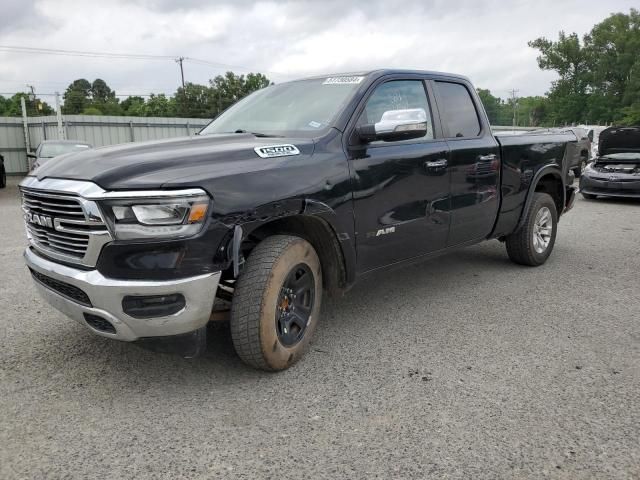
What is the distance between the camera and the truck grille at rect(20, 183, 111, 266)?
8.96ft

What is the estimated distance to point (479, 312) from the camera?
177 inches

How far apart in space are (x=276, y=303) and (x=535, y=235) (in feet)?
12.3

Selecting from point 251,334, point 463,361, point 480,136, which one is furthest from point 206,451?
point 480,136

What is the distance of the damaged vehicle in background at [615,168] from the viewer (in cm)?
1185

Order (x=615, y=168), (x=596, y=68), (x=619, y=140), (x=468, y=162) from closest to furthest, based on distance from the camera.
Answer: (x=468, y=162) < (x=615, y=168) < (x=619, y=140) < (x=596, y=68)

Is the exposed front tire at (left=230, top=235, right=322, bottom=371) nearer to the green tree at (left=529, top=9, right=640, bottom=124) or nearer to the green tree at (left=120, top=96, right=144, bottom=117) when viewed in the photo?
the green tree at (left=529, top=9, right=640, bottom=124)

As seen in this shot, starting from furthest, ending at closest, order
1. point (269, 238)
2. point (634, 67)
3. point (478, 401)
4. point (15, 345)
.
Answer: point (634, 67), point (15, 345), point (269, 238), point (478, 401)

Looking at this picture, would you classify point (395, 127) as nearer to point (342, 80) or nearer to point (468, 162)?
point (342, 80)

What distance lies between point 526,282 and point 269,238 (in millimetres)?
3201

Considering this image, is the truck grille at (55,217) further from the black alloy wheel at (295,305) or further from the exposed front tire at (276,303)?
the black alloy wheel at (295,305)

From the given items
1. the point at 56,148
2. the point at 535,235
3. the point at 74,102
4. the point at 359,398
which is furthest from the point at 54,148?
the point at 74,102

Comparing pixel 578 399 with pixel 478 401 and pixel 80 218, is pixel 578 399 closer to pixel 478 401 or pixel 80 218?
pixel 478 401

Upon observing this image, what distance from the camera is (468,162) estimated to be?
460 centimetres

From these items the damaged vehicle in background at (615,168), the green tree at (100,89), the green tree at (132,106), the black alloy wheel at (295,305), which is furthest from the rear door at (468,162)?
the green tree at (100,89)
